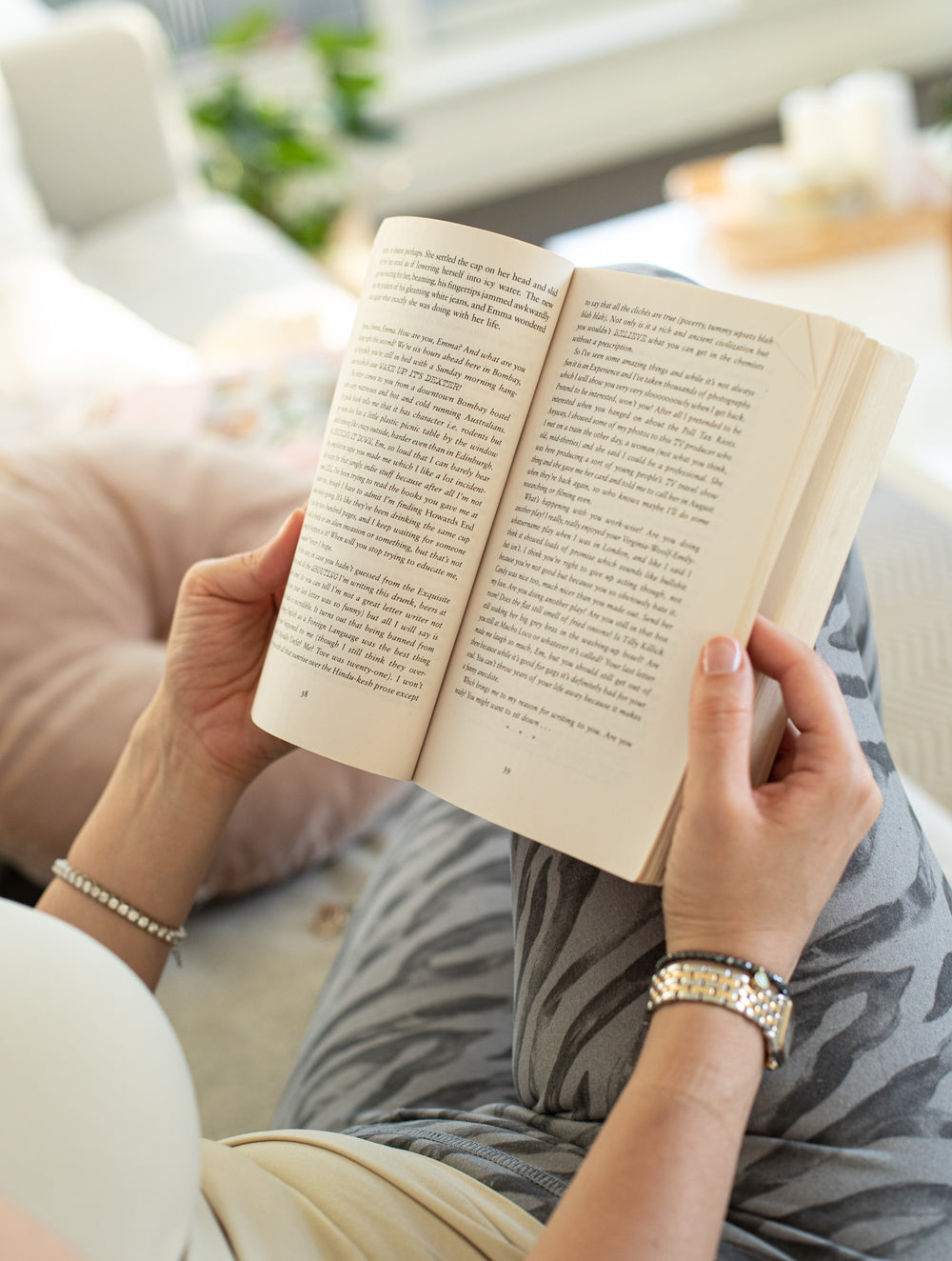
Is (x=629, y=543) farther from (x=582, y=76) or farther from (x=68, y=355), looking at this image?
(x=582, y=76)

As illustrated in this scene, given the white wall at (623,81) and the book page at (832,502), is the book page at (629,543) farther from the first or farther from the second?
the white wall at (623,81)

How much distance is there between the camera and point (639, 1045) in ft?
1.73

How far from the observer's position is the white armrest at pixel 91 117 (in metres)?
2.18

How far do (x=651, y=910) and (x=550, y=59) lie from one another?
3485 mm

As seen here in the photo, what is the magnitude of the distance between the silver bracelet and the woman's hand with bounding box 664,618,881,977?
317 mm

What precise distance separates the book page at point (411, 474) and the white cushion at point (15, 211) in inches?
61.3

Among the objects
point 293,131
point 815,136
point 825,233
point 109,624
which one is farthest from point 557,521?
point 293,131

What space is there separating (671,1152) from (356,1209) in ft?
0.57

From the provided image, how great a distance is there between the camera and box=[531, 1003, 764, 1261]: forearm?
371 millimetres

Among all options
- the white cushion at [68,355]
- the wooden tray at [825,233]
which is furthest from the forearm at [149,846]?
the wooden tray at [825,233]

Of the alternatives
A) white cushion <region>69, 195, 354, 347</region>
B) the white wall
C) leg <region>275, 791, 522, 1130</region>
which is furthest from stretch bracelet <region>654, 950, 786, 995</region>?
the white wall

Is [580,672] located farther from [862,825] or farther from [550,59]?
[550,59]

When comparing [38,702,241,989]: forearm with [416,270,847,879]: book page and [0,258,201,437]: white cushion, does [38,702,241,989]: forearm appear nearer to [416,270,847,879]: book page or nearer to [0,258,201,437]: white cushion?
[416,270,847,879]: book page

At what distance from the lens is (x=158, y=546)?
1.10 meters
